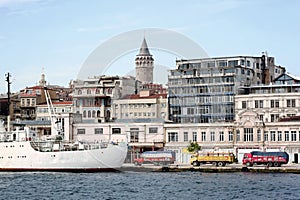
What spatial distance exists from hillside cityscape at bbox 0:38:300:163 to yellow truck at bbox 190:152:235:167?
26.1 feet

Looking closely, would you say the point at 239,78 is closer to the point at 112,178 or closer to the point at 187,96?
the point at 187,96

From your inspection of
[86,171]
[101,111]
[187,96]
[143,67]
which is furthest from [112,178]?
[143,67]

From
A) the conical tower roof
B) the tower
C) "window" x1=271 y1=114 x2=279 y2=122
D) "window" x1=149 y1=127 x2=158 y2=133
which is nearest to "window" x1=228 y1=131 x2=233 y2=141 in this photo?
"window" x1=271 y1=114 x2=279 y2=122

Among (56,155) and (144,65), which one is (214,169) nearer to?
(56,155)

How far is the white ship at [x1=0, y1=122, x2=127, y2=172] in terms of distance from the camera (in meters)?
98.3

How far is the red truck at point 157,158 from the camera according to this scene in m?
103

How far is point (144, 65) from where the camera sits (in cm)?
16038

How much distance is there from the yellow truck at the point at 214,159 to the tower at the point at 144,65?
59.0 metres

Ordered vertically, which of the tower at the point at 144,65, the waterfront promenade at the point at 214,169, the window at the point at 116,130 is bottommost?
the waterfront promenade at the point at 214,169

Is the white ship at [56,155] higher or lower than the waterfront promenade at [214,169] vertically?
higher

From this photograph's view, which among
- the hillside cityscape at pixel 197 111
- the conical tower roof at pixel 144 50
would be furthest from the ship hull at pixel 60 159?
the conical tower roof at pixel 144 50

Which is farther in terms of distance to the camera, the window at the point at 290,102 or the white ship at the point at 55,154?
the window at the point at 290,102

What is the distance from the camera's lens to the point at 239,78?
395ft

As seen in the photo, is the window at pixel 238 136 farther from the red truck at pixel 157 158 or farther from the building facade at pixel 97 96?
the building facade at pixel 97 96
